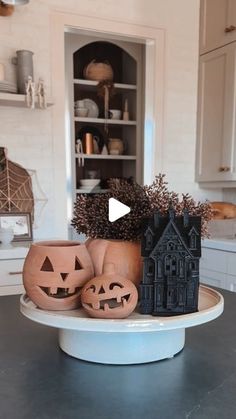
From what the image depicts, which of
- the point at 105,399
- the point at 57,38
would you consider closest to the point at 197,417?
the point at 105,399

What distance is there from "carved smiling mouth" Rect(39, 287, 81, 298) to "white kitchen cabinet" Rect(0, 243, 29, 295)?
1.34 metres

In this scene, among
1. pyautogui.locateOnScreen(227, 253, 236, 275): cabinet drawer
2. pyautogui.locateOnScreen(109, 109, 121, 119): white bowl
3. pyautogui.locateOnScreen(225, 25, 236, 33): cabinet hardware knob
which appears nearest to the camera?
pyautogui.locateOnScreen(227, 253, 236, 275): cabinet drawer

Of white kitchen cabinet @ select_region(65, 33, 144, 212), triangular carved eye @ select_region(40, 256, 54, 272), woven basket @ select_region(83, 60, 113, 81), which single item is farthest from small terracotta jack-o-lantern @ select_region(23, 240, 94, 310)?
woven basket @ select_region(83, 60, 113, 81)

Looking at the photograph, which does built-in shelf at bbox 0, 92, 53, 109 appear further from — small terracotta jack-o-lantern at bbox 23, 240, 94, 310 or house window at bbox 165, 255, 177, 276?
house window at bbox 165, 255, 177, 276

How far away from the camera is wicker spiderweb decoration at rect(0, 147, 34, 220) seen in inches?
91.1

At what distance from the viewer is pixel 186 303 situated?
725 mm

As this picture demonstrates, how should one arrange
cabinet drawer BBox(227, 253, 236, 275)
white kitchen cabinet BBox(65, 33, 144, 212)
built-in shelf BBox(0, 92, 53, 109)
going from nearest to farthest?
built-in shelf BBox(0, 92, 53, 109) → cabinet drawer BBox(227, 253, 236, 275) → white kitchen cabinet BBox(65, 33, 144, 212)

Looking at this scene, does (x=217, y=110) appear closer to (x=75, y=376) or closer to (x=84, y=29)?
(x=84, y=29)

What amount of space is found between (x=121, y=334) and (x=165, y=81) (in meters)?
2.39

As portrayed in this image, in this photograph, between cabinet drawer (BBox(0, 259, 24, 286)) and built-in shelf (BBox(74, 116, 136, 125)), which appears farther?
built-in shelf (BBox(74, 116, 136, 125))

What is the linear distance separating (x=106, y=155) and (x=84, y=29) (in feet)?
3.02

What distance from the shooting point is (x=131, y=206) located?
0.78 m

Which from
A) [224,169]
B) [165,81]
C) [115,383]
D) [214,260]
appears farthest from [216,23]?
[115,383]

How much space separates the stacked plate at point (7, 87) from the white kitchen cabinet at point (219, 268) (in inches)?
61.4
